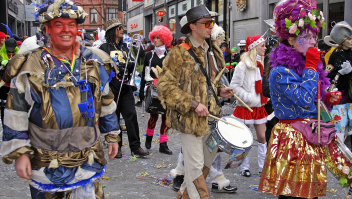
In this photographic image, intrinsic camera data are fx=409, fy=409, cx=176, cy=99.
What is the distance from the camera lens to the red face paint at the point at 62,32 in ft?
9.48

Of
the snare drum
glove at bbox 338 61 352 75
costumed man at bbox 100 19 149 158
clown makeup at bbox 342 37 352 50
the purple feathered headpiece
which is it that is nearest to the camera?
the purple feathered headpiece

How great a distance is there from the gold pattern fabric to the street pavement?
133cm

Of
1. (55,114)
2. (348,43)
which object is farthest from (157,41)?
(55,114)

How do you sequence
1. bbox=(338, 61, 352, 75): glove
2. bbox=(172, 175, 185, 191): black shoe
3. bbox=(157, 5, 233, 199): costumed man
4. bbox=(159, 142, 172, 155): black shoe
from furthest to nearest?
bbox=(159, 142, 172, 155): black shoe → bbox=(338, 61, 352, 75): glove → bbox=(172, 175, 185, 191): black shoe → bbox=(157, 5, 233, 199): costumed man

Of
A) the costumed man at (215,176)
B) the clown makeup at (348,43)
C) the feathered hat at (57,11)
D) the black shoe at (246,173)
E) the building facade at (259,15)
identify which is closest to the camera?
the feathered hat at (57,11)

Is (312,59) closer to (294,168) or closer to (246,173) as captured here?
(294,168)

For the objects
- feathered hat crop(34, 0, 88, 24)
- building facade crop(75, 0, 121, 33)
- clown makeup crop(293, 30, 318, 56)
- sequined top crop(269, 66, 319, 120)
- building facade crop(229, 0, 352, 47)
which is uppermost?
building facade crop(75, 0, 121, 33)

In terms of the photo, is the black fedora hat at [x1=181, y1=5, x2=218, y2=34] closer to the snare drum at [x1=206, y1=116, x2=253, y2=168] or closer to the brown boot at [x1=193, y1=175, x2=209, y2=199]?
the snare drum at [x1=206, y1=116, x2=253, y2=168]

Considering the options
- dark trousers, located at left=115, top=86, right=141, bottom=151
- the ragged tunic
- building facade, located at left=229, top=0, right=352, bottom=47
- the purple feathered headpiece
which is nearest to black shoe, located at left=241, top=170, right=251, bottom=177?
dark trousers, located at left=115, top=86, right=141, bottom=151

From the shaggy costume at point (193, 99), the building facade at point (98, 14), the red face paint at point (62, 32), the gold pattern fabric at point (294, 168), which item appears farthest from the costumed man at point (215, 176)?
the building facade at point (98, 14)

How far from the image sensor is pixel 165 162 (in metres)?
6.39

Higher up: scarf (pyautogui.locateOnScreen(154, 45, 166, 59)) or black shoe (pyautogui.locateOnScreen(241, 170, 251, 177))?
scarf (pyautogui.locateOnScreen(154, 45, 166, 59))

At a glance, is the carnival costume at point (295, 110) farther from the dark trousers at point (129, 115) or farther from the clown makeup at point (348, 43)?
the dark trousers at point (129, 115)

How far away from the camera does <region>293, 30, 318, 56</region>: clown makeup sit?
355 centimetres
